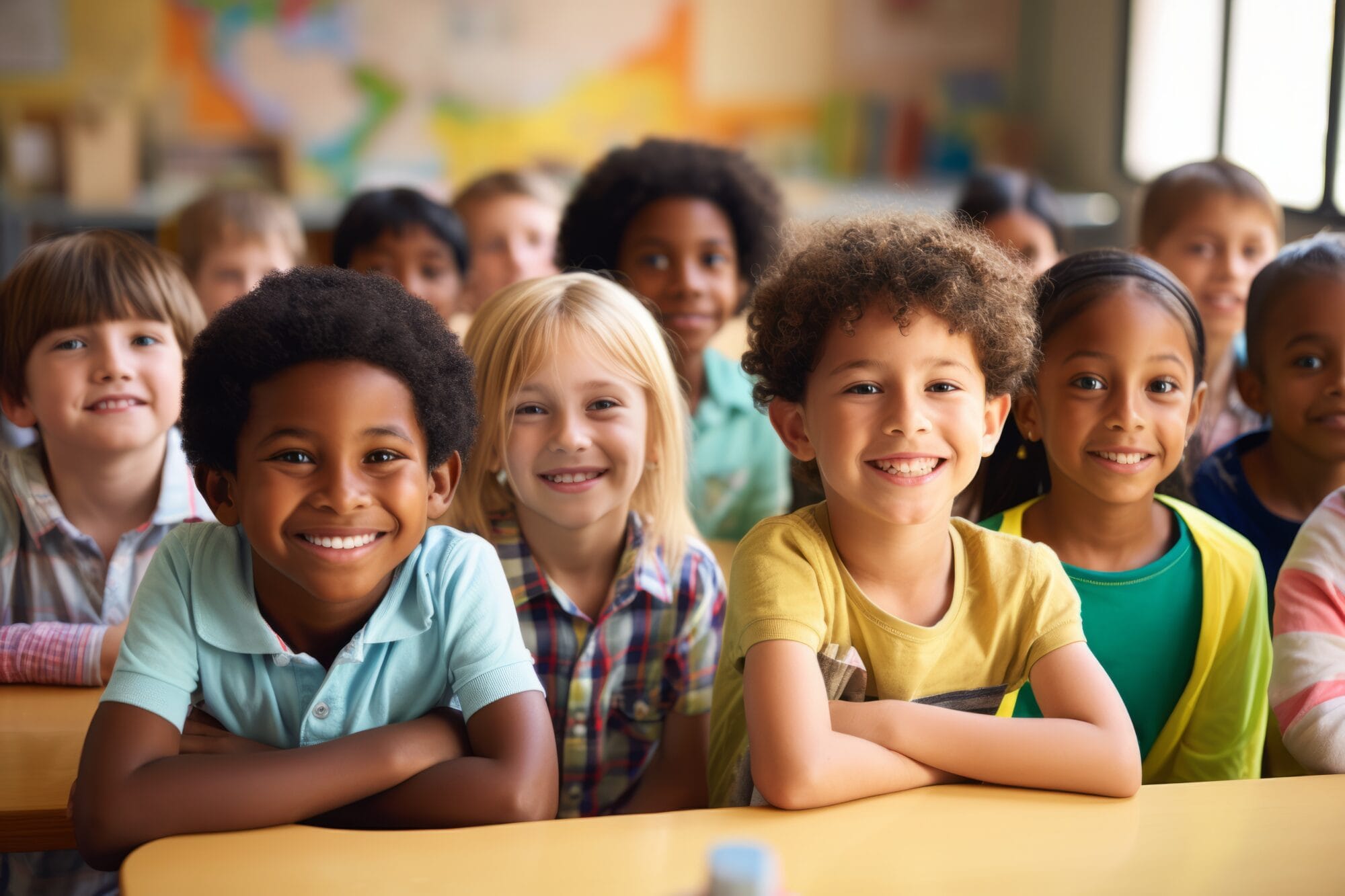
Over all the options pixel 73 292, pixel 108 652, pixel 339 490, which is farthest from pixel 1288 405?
pixel 73 292

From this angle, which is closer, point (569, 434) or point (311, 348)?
point (311, 348)

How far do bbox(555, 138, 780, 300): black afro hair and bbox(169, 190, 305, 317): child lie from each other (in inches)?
35.0

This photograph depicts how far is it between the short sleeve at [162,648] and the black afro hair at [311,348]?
0.41 feet

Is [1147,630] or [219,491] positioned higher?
[219,491]

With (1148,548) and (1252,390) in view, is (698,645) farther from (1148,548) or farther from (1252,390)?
(1252,390)

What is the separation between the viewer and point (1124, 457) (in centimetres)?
155

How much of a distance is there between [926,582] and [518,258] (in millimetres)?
2379

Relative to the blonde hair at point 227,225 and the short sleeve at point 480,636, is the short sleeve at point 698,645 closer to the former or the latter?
the short sleeve at point 480,636

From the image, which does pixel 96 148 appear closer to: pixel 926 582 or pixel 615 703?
pixel 615 703

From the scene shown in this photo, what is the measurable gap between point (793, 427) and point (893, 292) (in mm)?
227

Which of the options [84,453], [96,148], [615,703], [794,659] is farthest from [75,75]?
[794,659]

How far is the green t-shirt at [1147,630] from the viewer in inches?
61.6

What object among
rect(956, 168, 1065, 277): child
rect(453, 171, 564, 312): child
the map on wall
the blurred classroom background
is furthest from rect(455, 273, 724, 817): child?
the map on wall

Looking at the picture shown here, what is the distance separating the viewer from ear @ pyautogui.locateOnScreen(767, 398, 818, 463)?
1465mm
